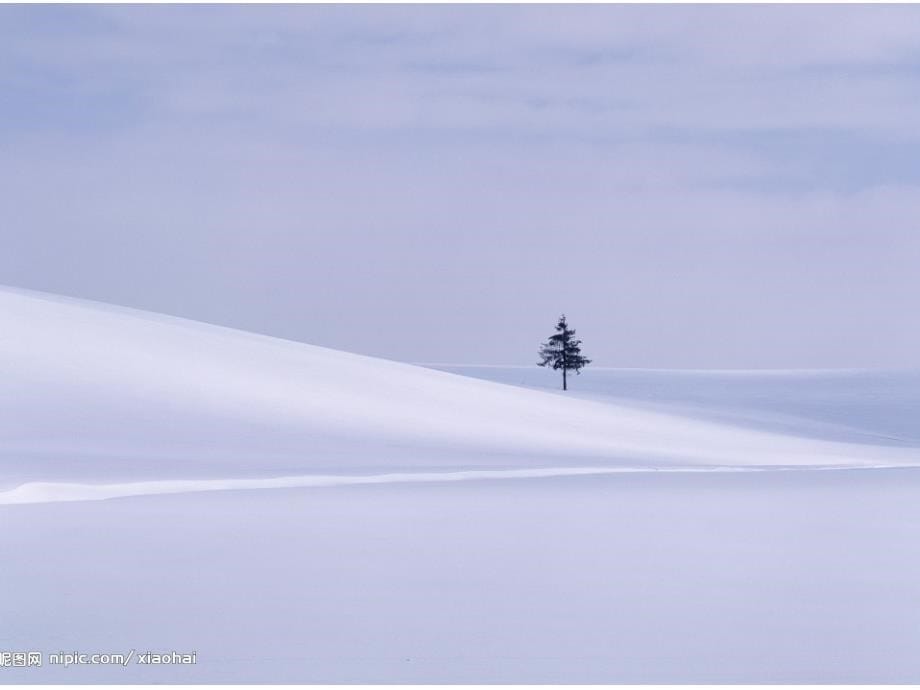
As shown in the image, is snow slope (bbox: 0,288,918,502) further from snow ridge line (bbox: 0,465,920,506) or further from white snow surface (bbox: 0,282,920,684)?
snow ridge line (bbox: 0,465,920,506)

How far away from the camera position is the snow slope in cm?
1839

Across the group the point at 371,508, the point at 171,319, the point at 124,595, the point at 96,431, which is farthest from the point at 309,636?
the point at 171,319

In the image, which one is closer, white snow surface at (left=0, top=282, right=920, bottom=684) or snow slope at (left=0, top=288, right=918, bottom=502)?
white snow surface at (left=0, top=282, right=920, bottom=684)

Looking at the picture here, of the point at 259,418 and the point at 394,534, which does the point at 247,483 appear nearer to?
the point at 394,534

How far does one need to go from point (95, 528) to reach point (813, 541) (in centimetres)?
681

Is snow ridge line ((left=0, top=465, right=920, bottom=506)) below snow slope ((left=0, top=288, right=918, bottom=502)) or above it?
below

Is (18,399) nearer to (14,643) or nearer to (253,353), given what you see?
(253,353)

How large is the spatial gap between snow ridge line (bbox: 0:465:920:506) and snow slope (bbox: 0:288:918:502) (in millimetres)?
377

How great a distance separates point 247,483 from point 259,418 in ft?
18.7

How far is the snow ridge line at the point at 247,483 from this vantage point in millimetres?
14445

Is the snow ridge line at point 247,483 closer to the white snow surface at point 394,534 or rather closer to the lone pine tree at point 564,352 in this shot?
the white snow surface at point 394,534

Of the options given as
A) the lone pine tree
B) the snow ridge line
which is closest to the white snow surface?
the snow ridge line

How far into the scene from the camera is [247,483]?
52.9 ft

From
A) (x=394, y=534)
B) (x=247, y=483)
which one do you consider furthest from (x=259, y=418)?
(x=394, y=534)
